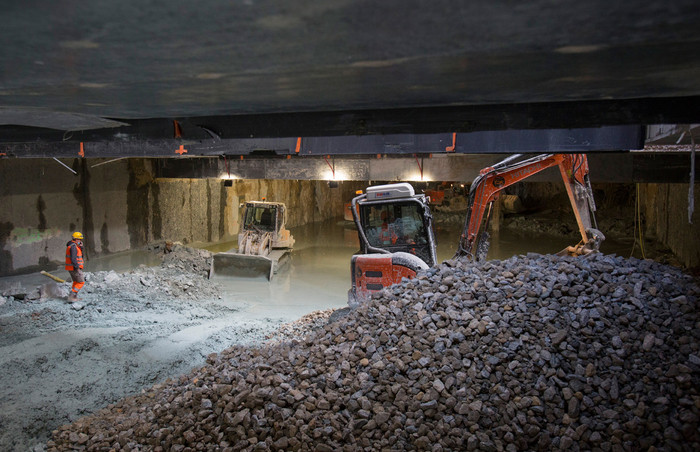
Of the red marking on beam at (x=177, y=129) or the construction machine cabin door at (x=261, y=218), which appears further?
the construction machine cabin door at (x=261, y=218)

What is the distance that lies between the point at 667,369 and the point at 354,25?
3885 mm

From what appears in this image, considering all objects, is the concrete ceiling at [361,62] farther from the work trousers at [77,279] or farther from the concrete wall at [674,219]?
the concrete wall at [674,219]

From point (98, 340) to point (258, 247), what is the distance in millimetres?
6477

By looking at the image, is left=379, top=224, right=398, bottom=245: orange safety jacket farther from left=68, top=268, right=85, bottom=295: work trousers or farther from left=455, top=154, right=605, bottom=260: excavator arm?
left=68, top=268, right=85, bottom=295: work trousers

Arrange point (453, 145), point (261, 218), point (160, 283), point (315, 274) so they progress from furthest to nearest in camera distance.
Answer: point (261, 218) < point (315, 274) < point (160, 283) < point (453, 145)

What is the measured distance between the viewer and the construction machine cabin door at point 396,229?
8.85 m

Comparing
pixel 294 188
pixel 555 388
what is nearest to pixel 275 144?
pixel 555 388

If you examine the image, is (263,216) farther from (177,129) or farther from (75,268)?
(177,129)

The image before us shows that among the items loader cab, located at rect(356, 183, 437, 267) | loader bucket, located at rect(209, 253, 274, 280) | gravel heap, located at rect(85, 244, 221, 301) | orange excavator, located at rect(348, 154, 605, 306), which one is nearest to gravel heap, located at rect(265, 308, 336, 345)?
orange excavator, located at rect(348, 154, 605, 306)

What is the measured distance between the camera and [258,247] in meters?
13.6

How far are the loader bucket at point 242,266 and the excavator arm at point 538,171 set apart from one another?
241 inches

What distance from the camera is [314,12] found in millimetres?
1359

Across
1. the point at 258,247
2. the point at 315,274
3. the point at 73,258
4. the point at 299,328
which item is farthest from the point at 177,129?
the point at 315,274

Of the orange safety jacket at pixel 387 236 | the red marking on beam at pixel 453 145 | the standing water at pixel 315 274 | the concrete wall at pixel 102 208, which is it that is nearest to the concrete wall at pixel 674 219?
the standing water at pixel 315 274
